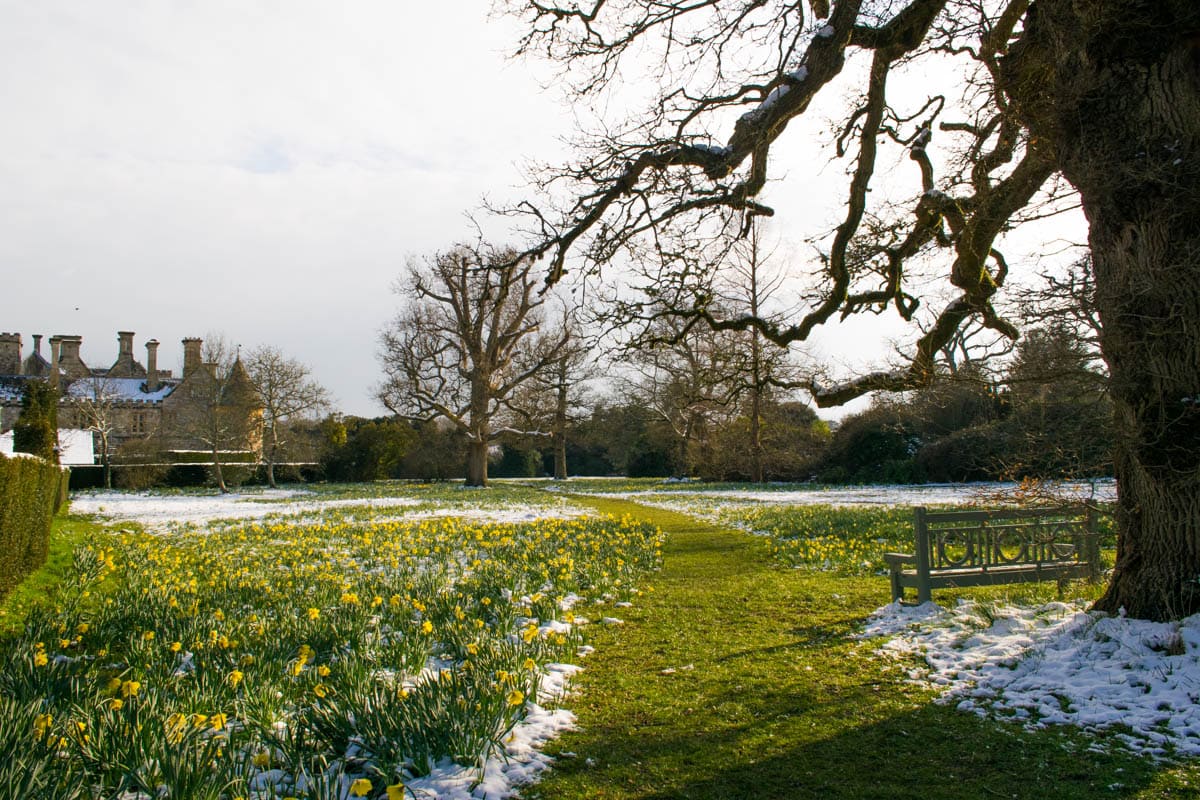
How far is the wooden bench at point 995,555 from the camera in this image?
6715 millimetres

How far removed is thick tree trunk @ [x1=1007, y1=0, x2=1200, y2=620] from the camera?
4754mm

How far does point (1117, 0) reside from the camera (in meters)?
4.99

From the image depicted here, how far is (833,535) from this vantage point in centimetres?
1252

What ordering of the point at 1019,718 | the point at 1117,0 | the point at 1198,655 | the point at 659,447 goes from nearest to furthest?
1. the point at 1019,718
2. the point at 1198,655
3. the point at 1117,0
4. the point at 659,447

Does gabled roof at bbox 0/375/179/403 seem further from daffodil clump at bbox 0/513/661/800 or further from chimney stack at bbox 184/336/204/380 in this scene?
daffodil clump at bbox 0/513/661/800

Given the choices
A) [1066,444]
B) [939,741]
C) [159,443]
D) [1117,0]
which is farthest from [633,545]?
[159,443]

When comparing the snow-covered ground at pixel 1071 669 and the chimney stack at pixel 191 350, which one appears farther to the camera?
the chimney stack at pixel 191 350

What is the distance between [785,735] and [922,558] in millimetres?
3427

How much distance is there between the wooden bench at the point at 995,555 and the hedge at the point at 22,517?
27.5 feet

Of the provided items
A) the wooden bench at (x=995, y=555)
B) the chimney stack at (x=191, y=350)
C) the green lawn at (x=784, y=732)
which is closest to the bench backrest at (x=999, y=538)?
the wooden bench at (x=995, y=555)

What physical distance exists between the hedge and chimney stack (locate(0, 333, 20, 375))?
Answer: 58046mm

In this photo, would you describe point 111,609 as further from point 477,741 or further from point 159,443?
point 159,443

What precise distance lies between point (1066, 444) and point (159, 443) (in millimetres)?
42771

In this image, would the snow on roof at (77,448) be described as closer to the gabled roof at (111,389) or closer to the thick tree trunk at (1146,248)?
the gabled roof at (111,389)
